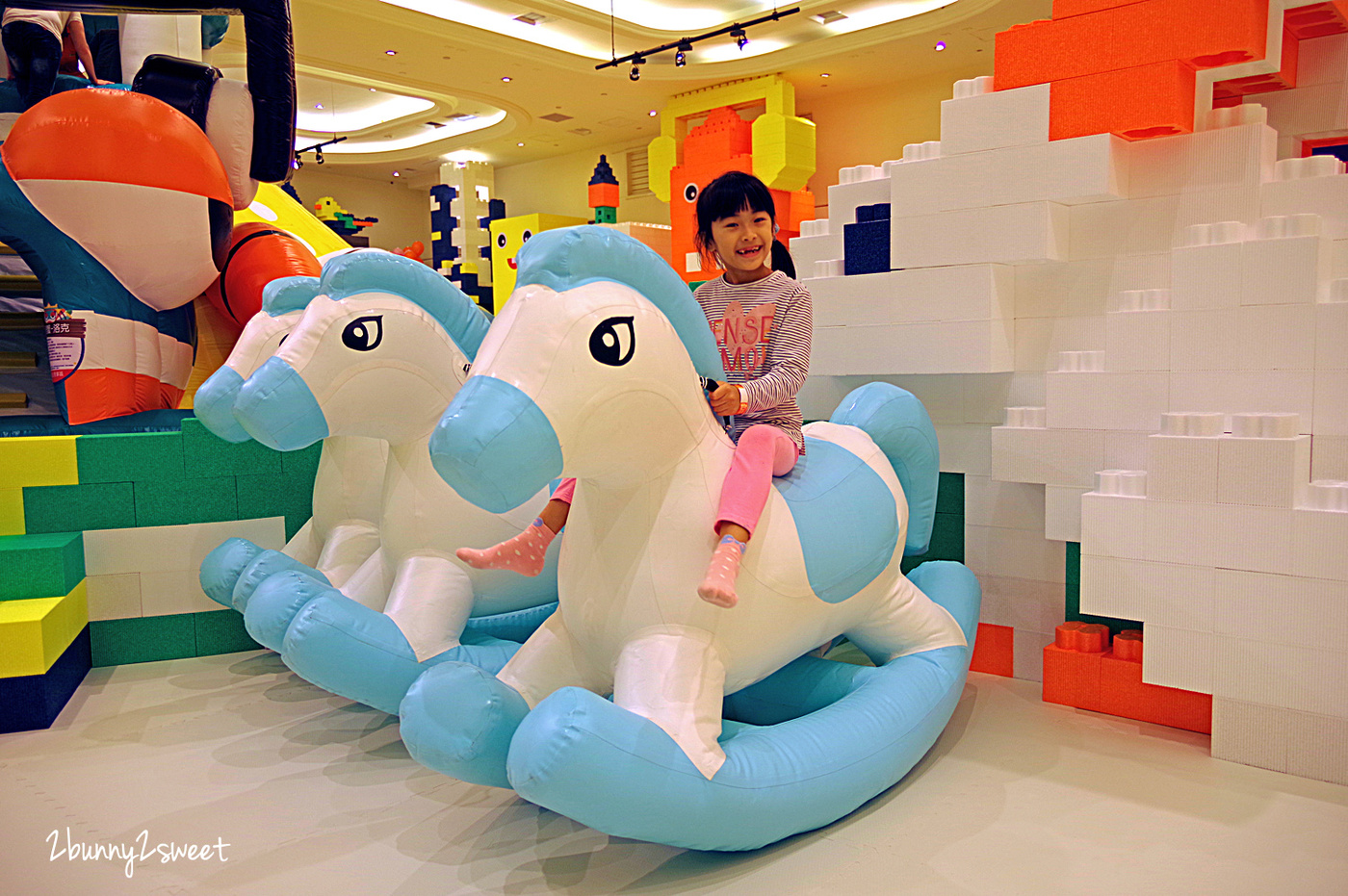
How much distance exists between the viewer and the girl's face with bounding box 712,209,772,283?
2018mm

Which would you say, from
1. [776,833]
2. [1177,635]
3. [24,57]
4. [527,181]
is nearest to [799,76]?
[527,181]

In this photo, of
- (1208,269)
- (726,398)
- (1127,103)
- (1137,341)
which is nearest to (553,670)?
(726,398)

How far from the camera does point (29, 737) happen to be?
7.64 feet

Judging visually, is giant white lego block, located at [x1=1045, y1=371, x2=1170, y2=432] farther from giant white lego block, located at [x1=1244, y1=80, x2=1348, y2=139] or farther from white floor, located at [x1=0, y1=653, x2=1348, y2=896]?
giant white lego block, located at [x1=1244, y1=80, x2=1348, y2=139]

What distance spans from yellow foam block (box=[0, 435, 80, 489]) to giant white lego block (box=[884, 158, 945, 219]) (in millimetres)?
2515

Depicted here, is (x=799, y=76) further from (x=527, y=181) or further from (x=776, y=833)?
(x=776, y=833)

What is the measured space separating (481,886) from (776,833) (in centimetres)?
51

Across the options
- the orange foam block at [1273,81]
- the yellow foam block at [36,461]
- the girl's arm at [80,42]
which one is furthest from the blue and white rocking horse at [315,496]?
the orange foam block at [1273,81]

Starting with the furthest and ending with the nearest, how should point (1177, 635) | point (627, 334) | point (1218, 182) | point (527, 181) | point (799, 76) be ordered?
point (527, 181) < point (799, 76) < point (1218, 182) < point (1177, 635) < point (627, 334)

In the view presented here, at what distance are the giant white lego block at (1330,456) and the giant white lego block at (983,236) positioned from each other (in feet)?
2.45

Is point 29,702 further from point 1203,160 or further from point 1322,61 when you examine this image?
point 1322,61

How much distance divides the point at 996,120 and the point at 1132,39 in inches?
13.7

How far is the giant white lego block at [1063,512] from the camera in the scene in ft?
7.84

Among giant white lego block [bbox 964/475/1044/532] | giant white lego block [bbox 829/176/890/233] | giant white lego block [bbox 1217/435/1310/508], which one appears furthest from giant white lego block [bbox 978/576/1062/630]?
giant white lego block [bbox 829/176/890/233]
